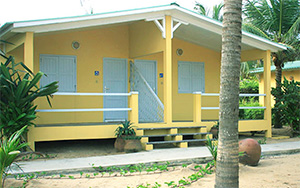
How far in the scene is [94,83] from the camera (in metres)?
11.5

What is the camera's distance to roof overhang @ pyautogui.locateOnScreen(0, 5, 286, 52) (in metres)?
8.54

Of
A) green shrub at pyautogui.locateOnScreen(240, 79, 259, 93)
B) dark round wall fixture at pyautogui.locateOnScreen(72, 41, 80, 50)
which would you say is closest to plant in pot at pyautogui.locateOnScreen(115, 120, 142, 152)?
dark round wall fixture at pyautogui.locateOnScreen(72, 41, 80, 50)

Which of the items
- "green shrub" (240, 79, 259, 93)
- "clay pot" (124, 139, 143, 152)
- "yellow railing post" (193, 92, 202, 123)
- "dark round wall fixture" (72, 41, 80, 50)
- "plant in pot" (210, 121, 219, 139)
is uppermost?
"dark round wall fixture" (72, 41, 80, 50)

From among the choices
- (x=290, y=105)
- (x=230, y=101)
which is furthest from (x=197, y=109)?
(x=230, y=101)

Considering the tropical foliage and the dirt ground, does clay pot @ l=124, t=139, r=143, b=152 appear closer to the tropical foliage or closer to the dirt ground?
the dirt ground

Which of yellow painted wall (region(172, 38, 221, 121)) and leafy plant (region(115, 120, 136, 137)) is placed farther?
yellow painted wall (region(172, 38, 221, 121))

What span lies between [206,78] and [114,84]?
153 inches

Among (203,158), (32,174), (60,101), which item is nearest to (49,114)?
(60,101)

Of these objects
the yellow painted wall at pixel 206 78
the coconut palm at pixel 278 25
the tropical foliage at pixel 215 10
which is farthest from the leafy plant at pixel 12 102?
the tropical foliage at pixel 215 10

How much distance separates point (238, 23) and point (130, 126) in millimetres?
5765

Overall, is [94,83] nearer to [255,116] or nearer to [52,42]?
[52,42]

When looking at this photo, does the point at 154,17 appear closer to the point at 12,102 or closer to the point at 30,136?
the point at 12,102

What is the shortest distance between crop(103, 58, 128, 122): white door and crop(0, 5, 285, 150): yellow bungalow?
0.04 m

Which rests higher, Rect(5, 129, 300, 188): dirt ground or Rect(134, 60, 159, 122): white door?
Rect(134, 60, 159, 122): white door
